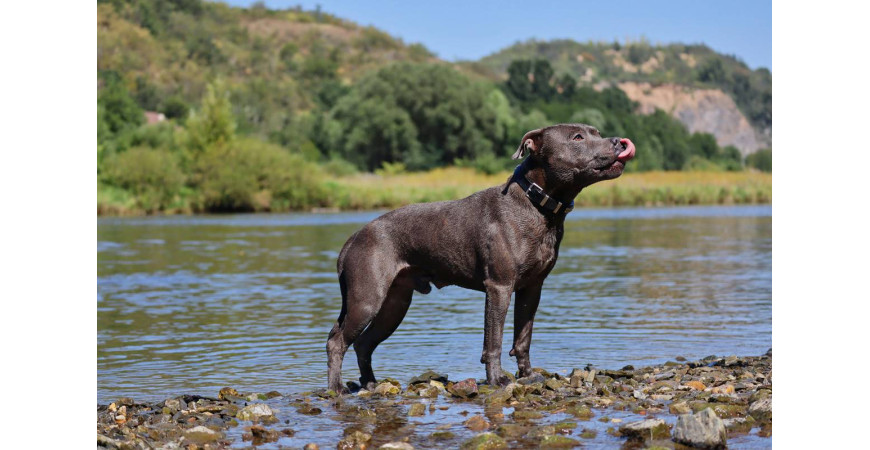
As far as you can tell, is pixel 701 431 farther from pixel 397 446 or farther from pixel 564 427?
pixel 397 446

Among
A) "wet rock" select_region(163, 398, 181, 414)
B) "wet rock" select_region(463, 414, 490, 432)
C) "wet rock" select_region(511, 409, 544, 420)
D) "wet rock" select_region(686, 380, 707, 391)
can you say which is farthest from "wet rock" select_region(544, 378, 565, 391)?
"wet rock" select_region(163, 398, 181, 414)

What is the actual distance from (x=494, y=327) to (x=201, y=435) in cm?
265

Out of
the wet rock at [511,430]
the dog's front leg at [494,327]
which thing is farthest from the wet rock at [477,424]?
the dog's front leg at [494,327]

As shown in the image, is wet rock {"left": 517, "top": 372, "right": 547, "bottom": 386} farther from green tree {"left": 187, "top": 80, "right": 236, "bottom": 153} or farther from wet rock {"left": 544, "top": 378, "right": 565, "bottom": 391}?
green tree {"left": 187, "top": 80, "right": 236, "bottom": 153}

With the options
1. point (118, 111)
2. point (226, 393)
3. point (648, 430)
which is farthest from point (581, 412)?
point (118, 111)

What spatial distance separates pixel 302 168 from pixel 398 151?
1029 inches

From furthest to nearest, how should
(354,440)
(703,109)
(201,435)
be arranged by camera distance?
(703,109) < (201,435) < (354,440)

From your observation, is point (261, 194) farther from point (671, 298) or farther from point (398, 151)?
point (671, 298)

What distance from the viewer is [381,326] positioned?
32.7 ft

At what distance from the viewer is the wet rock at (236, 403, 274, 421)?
331 inches

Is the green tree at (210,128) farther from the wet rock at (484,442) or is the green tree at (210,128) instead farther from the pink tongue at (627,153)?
the wet rock at (484,442)

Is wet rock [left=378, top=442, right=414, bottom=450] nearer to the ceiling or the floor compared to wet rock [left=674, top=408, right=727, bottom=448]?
nearer to the floor

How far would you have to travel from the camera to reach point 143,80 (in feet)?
403

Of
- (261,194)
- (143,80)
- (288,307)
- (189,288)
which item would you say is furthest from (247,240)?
(143,80)
